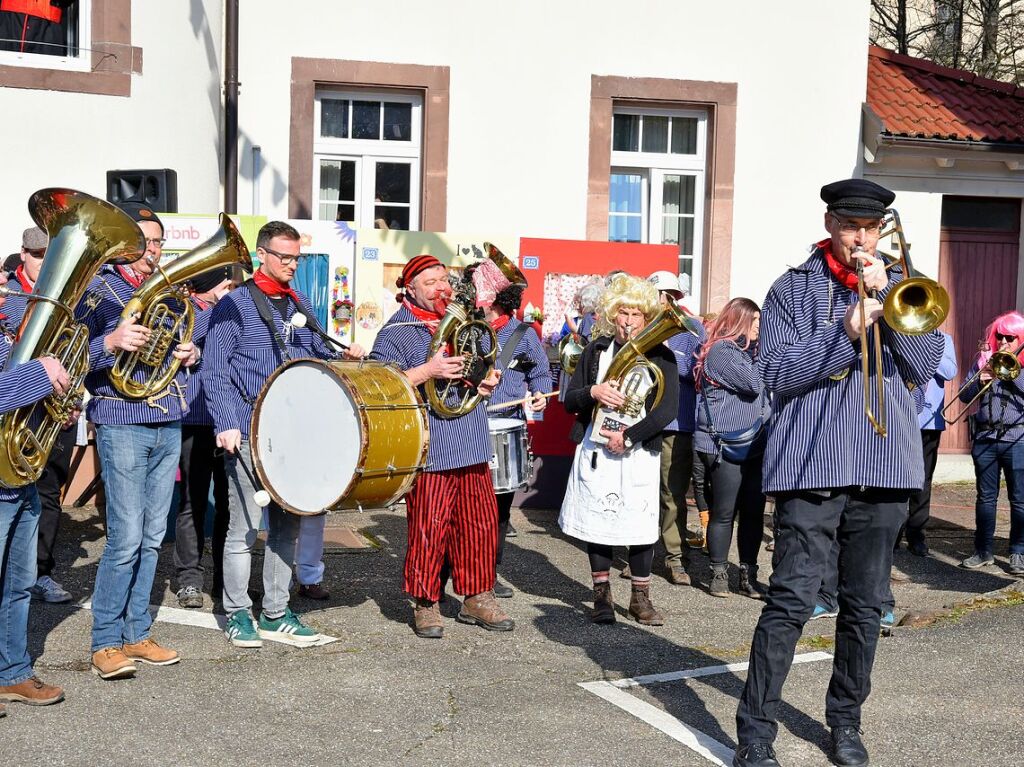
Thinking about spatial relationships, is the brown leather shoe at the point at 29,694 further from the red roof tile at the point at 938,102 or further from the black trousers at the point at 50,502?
the red roof tile at the point at 938,102

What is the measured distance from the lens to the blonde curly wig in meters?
6.93

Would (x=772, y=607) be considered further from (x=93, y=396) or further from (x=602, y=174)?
(x=602, y=174)

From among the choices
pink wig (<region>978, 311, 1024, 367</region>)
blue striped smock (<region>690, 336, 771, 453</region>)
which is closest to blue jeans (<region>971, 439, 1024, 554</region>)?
pink wig (<region>978, 311, 1024, 367</region>)

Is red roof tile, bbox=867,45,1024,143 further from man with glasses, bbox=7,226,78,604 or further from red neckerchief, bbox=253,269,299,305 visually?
man with glasses, bbox=7,226,78,604

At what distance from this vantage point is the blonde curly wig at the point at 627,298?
6.93 metres

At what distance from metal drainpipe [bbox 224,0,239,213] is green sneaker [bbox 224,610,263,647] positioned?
18.8ft

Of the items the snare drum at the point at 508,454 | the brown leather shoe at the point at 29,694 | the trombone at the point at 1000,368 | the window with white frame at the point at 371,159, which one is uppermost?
the window with white frame at the point at 371,159

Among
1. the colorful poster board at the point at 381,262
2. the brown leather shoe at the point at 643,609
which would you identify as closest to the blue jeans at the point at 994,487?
the brown leather shoe at the point at 643,609

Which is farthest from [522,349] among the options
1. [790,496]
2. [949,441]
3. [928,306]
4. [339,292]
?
[949,441]

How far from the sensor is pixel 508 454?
7797mm

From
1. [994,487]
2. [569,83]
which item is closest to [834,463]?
[994,487]

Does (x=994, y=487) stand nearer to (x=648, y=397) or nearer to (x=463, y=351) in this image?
(x=648, y=397)

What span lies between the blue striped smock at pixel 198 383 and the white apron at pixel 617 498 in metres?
1.94

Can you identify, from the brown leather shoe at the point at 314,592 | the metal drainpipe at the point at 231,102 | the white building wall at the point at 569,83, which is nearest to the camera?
the brown leather shoe at the point at 314,592
